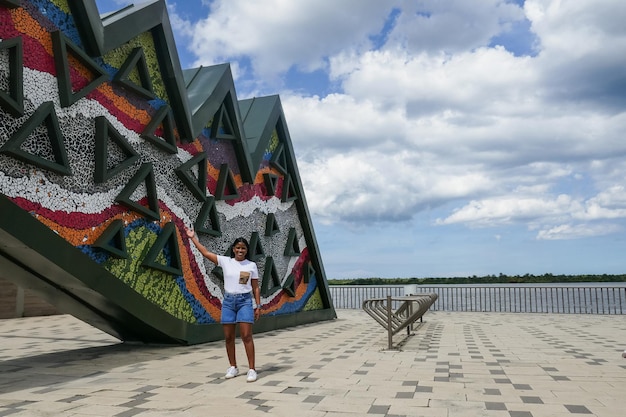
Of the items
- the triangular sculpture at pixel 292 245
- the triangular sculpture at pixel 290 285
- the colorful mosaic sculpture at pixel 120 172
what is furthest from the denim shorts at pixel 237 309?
the triangular sculpture at pixel 292 245

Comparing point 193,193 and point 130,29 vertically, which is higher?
point 130,29

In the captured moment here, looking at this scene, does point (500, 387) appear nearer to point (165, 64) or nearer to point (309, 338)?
point (309, 338)

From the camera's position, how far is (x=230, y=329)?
21.2 ft

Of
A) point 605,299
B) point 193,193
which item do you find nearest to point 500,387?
point 193,193

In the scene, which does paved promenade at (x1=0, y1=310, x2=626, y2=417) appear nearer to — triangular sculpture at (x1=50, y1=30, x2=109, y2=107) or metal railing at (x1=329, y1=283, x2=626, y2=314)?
triangular sculpture at (x1=50, y1=30, x2=109, y2=107)

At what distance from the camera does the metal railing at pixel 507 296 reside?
19.9m

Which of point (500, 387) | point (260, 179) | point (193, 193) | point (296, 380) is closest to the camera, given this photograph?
point (500, 387)

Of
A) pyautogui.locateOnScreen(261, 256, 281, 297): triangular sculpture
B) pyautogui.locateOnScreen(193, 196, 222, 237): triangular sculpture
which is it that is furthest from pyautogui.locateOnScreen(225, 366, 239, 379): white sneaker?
pyautogui.locateOnScreen(261, 256, 281, 297): triangular sculpture

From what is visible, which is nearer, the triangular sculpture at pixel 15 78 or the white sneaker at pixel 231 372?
the triangular sculpture at pixel 15 78

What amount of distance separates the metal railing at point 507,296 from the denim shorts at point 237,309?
1544 cm

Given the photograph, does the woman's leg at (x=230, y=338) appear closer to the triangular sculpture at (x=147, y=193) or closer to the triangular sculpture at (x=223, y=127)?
the triangular sculpture at (x=147, y=193)

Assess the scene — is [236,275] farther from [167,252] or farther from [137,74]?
[137,74]

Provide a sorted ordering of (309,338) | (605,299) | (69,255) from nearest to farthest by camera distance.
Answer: (69,255) < (309,338) < (605,299)

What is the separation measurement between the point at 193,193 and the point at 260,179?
3101 mm
